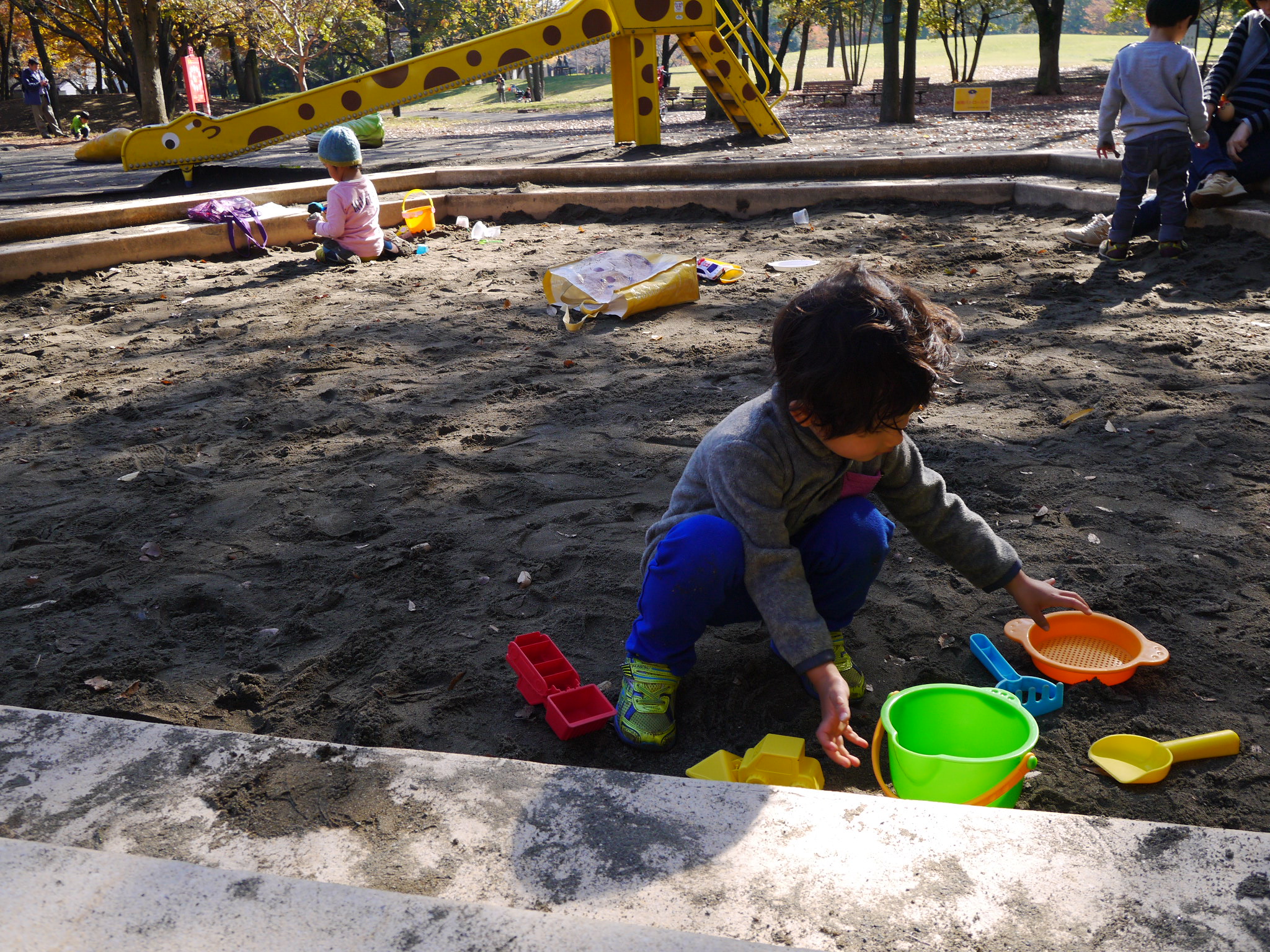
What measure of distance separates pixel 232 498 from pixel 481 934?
2323mm

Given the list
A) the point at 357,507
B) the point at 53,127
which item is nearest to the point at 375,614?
the point at 357,507

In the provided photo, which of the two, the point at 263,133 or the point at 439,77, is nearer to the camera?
the point at 263,133

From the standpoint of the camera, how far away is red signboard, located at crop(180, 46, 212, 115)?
18406 millimetres

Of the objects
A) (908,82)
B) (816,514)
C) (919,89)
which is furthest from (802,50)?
(816,514)

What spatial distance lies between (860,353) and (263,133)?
9.36m

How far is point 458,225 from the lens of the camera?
26.1 feet

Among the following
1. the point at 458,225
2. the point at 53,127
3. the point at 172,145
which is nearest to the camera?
the point at 458,225

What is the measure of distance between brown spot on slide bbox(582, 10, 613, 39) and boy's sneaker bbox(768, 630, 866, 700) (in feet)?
31.9

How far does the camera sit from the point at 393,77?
945cm

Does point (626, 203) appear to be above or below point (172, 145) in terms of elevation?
below

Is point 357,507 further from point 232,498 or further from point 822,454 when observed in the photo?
point 822,454

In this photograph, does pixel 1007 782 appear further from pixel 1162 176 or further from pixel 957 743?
pixel 1162 176

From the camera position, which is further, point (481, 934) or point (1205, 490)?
point (1205, 490)

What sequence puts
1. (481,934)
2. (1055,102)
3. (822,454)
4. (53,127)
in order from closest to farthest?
(481,934), (822,454), (1055,102), (53,127)
